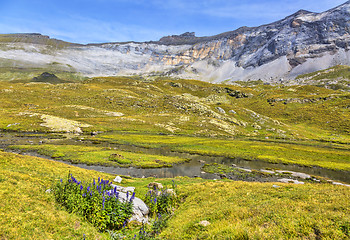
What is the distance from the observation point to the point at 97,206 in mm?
11164

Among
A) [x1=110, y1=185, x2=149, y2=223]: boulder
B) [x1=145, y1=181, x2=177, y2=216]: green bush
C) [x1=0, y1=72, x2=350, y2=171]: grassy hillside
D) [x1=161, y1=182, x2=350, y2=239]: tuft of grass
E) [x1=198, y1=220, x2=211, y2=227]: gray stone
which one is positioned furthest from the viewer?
[x1=0, y1=72, x2=350, y2=171]: grassy hillside

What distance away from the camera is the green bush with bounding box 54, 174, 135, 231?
36.0ft

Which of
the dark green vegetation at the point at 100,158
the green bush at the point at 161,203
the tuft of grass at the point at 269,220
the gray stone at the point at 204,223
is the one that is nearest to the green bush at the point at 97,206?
the tuft of grass at the point at 269,220

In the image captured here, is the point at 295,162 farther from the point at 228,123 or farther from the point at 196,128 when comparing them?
the point at 228,123

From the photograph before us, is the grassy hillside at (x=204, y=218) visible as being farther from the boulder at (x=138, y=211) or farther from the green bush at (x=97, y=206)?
the boulder at (x=138, y=211)

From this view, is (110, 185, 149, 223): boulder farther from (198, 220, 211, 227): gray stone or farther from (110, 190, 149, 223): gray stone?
(198, 220, 211, 227): gray stone

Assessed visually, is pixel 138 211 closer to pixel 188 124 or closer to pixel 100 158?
pixel 100 158

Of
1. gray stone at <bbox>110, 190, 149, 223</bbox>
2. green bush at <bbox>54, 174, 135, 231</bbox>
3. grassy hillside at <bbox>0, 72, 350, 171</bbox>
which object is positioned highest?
green bush at <bbox>54, 174, 135, 231</bbox>

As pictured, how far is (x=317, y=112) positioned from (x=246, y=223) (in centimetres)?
21124

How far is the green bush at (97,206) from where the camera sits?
36.0ft

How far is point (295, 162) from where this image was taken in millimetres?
57688

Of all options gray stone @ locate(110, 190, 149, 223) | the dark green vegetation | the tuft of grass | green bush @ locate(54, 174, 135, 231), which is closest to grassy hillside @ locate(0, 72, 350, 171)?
the dark green vegetation

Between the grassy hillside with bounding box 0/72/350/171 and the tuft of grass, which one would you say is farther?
the grassy hillside with bounding box 0/72/350/171

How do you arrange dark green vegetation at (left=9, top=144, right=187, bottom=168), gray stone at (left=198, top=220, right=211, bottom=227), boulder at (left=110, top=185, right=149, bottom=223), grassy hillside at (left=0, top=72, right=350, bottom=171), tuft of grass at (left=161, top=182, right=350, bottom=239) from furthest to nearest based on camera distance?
1. grassy hillside at (left=0, top=72, right=350, bottom=171)
2. dark green vegetation at (left=9, top=144, right=187, bottom=168)
3. boulder at (left=110, top=185, right=149, bottom=223)
4. gray stone at (left=198, top=220, right=211, bottom=227)
5. tuft of grass at (left=161, top=182, right=350, bottom=239)
